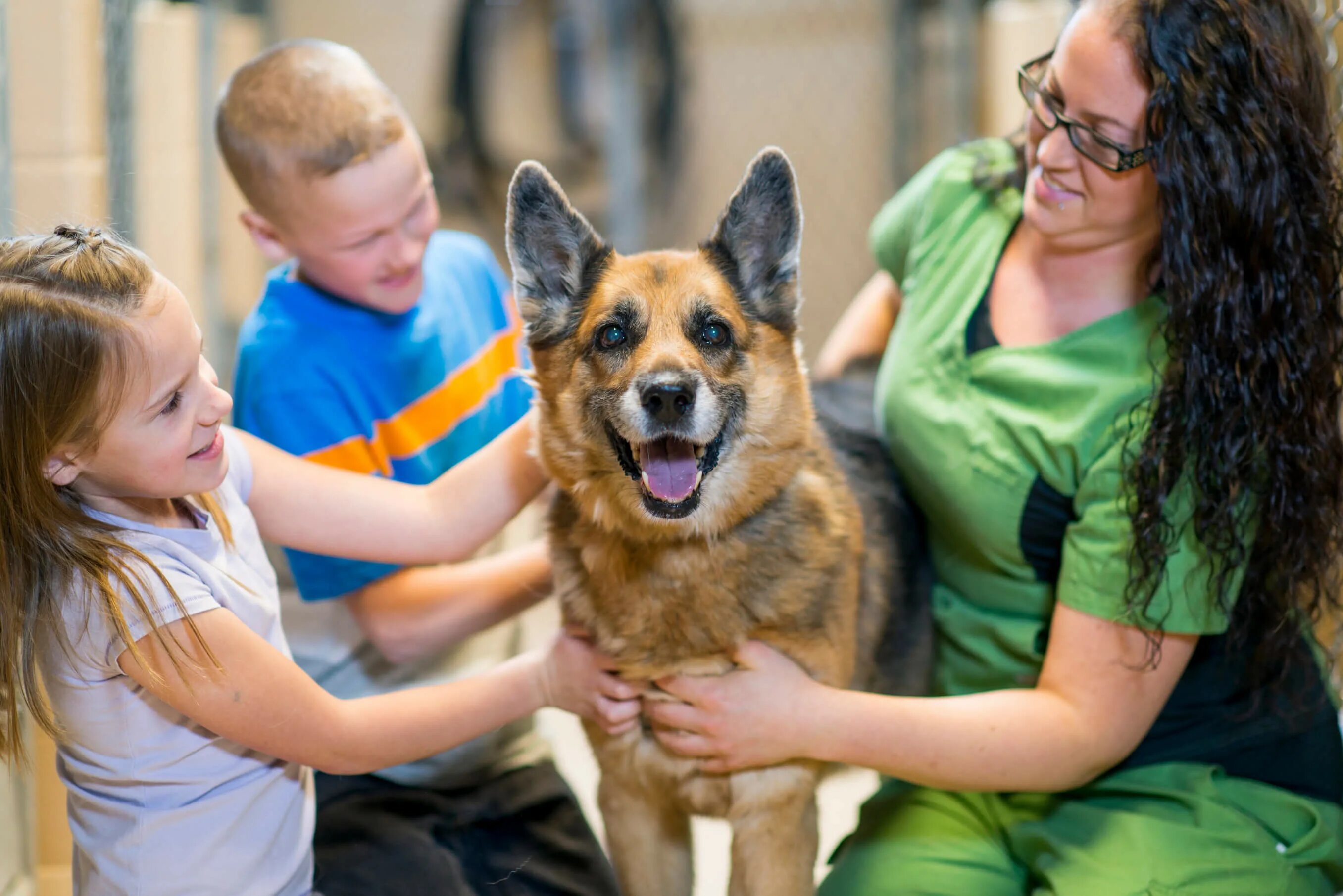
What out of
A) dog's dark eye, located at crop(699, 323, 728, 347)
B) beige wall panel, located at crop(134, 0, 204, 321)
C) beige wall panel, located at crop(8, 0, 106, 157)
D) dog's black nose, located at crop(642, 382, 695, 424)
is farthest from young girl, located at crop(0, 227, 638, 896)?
beige wall panel, located at crop(134, 0, 204, 321)

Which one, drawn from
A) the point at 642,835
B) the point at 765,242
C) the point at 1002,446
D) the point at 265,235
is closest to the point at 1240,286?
the point at 1002,446

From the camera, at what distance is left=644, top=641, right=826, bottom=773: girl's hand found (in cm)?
152

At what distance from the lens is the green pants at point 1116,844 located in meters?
1.61

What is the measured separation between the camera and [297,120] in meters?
1.70

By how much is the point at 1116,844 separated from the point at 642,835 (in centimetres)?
74

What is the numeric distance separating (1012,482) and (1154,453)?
0.23 metres

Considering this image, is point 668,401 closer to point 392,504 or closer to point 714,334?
point 714,334

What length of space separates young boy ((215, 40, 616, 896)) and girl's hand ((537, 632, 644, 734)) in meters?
0.24

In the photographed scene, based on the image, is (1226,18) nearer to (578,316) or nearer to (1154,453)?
(1154,453)

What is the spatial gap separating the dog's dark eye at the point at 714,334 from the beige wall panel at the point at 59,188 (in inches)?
39.4

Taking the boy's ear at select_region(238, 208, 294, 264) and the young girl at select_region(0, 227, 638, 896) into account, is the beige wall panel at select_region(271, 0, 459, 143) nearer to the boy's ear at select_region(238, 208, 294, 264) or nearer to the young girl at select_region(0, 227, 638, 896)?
the boy's ear at select_region(238, 208, 294, 264)

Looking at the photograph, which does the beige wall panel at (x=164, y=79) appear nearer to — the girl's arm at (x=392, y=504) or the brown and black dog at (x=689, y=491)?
the girl's arm at (x=392, y=504)

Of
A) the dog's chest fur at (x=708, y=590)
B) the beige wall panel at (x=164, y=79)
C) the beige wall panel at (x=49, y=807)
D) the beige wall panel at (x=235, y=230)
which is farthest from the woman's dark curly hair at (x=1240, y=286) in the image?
the beige wall panel at (x=235, y=230)

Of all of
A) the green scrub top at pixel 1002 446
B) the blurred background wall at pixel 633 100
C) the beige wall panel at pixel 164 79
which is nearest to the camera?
the green scrub top at pixel 1002 446
